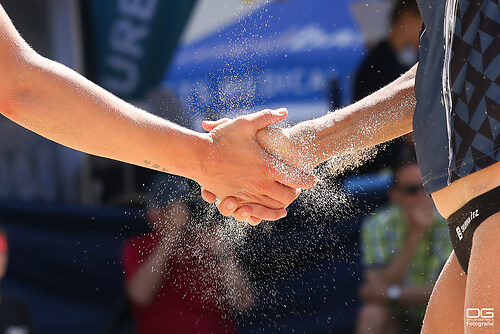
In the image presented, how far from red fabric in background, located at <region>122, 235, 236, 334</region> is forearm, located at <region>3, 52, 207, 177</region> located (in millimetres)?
1505

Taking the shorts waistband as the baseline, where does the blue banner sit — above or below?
above

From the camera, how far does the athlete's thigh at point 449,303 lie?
6.48 feet

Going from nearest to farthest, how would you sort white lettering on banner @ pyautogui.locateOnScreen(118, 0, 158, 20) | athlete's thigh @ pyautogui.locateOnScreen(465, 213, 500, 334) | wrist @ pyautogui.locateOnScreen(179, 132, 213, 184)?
1. athlete's thigh @ pyautogui.locateOnScreen(465, 213, 500, 334)
2. wrist @ pyautogui.locateOnScreen(179, 132, 213, 184)
3. white lettering on banner @ pyautogui.locateOnScreen(118, 0, 158, 20)

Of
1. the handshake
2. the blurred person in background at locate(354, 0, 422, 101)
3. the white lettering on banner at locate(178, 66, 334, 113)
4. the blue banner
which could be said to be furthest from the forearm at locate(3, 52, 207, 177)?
the blue banner

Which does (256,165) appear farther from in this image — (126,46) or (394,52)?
(126,46)

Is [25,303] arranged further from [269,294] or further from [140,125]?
[140,125]

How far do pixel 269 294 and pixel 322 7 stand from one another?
165 centimetres

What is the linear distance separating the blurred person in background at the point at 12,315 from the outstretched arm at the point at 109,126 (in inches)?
66.5

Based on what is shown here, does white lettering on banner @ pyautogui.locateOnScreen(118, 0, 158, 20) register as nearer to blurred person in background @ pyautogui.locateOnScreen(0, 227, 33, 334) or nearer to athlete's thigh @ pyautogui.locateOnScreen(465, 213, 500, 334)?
blurred person in background @ pyautogui.locateOnScreen(0, 227, 33, 334)

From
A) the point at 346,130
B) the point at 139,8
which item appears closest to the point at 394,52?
the point at 139,8

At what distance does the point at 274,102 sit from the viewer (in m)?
4.53

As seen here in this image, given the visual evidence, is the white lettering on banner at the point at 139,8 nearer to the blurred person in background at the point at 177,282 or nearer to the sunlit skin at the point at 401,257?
the blurred person in background at the point at 177,282

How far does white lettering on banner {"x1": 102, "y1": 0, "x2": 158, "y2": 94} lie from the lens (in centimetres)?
498

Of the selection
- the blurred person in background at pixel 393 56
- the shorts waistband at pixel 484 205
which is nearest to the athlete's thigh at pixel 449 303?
the shorts waistband at pixel 484 205
